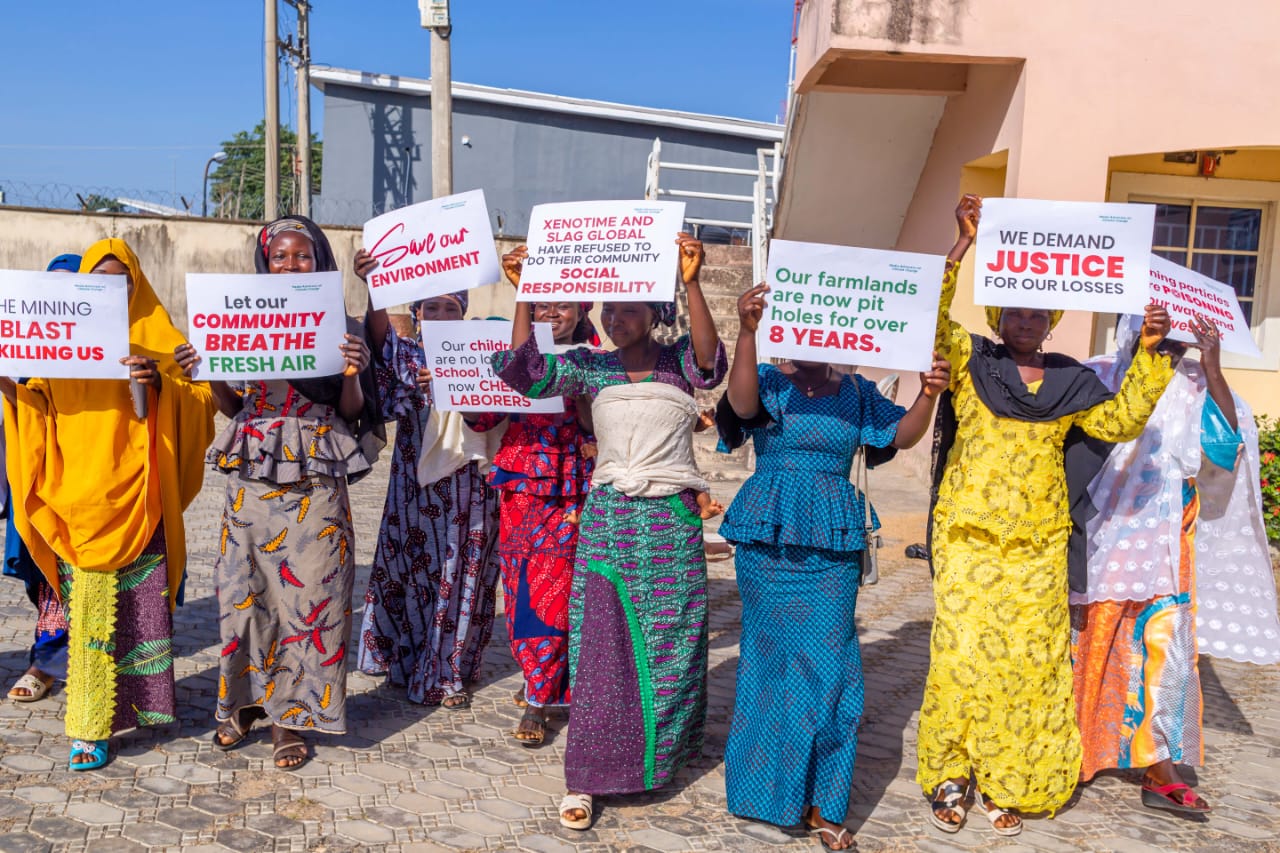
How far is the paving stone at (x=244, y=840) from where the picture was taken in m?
3.66

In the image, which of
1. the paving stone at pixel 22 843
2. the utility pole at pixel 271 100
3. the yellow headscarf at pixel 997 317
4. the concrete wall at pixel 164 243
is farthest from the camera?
the utility pole at pixel 271 100

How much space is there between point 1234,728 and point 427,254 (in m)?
4.25

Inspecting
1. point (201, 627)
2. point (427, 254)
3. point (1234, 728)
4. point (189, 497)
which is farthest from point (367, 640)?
point (1234, 728)

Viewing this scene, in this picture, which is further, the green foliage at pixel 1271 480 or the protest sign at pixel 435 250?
the green foliage at pixel 1271 480

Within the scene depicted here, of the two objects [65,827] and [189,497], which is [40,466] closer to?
[189,497]

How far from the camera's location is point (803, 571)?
12.9 feet

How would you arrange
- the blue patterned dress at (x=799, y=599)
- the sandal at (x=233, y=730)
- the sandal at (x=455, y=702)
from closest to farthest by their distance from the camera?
the blue patterned dress at (x=799, y=599) < the sandal at (x=233, y=730) < the sandal at (x=455, y=702)

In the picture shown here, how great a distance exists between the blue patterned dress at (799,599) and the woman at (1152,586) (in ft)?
3.20

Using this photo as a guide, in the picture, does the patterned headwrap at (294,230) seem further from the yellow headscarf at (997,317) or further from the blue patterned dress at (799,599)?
the yellow headscarf at (997,317)

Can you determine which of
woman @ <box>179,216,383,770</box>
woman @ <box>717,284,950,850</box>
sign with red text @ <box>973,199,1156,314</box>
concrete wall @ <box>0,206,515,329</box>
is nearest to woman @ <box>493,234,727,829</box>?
woman @ <box>717,284,950,850</box>

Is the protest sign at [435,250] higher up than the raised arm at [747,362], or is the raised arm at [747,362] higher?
the protest sign at [435,250]

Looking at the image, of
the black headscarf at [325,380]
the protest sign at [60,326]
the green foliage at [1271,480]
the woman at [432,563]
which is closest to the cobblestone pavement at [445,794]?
the woman at [432,563]

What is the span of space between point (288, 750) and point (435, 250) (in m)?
2.05

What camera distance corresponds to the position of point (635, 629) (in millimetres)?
4051
